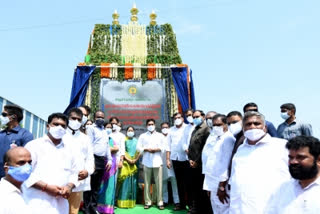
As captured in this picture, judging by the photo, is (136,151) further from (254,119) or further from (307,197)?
(307,197)

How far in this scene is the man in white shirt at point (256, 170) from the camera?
2.52m

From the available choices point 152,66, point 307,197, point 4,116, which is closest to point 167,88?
point 152,66

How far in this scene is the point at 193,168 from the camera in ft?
17.1

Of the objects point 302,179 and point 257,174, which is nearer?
point 302,179

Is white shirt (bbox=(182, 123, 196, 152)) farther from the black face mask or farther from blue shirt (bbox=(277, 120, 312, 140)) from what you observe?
the black face mask

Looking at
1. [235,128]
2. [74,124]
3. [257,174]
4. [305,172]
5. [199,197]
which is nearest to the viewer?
[305,172]

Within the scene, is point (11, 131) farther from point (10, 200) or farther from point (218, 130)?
point (218, 130)

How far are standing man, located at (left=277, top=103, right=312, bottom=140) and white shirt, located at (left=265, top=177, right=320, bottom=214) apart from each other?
2.77 metres

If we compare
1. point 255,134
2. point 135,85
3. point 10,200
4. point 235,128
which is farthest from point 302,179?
point 135,85

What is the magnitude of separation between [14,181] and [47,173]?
2.18 feet

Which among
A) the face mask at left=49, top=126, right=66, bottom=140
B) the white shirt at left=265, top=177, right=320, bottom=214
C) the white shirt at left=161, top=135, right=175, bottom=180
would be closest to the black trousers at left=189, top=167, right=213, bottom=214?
the white shirt at left=161, top=135, right=175, bottom=180

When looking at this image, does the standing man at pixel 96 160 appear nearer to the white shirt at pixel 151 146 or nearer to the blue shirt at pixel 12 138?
the white shirt at pixel 151 146

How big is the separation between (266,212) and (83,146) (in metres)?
2.36

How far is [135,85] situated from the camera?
314 inches
